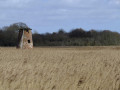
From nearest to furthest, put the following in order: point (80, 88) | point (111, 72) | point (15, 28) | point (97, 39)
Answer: point (80, 88)
point (111, 72)
point (97, 39)
point (15, 28)

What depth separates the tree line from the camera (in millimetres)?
60031

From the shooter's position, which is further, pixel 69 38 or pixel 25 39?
pixel 69 38

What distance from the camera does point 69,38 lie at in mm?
65312

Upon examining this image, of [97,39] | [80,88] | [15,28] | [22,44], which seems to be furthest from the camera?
[15,28]

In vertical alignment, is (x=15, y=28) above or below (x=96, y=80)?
above

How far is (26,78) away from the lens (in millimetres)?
8281

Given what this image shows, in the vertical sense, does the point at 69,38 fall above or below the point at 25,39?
above

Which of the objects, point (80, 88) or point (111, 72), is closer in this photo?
point (80, 88)

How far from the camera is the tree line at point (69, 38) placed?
6003 cm

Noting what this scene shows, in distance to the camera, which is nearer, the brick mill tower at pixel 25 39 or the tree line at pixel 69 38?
the brick mill tower at pixel 25 39

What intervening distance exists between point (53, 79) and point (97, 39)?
2085 inches

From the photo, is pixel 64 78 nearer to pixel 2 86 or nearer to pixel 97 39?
pixel 2 86

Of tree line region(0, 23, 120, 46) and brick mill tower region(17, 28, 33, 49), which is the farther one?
tree line region(0, 23, 120, 46)

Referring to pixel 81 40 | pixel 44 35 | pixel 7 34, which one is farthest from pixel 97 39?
pixel 7 34
